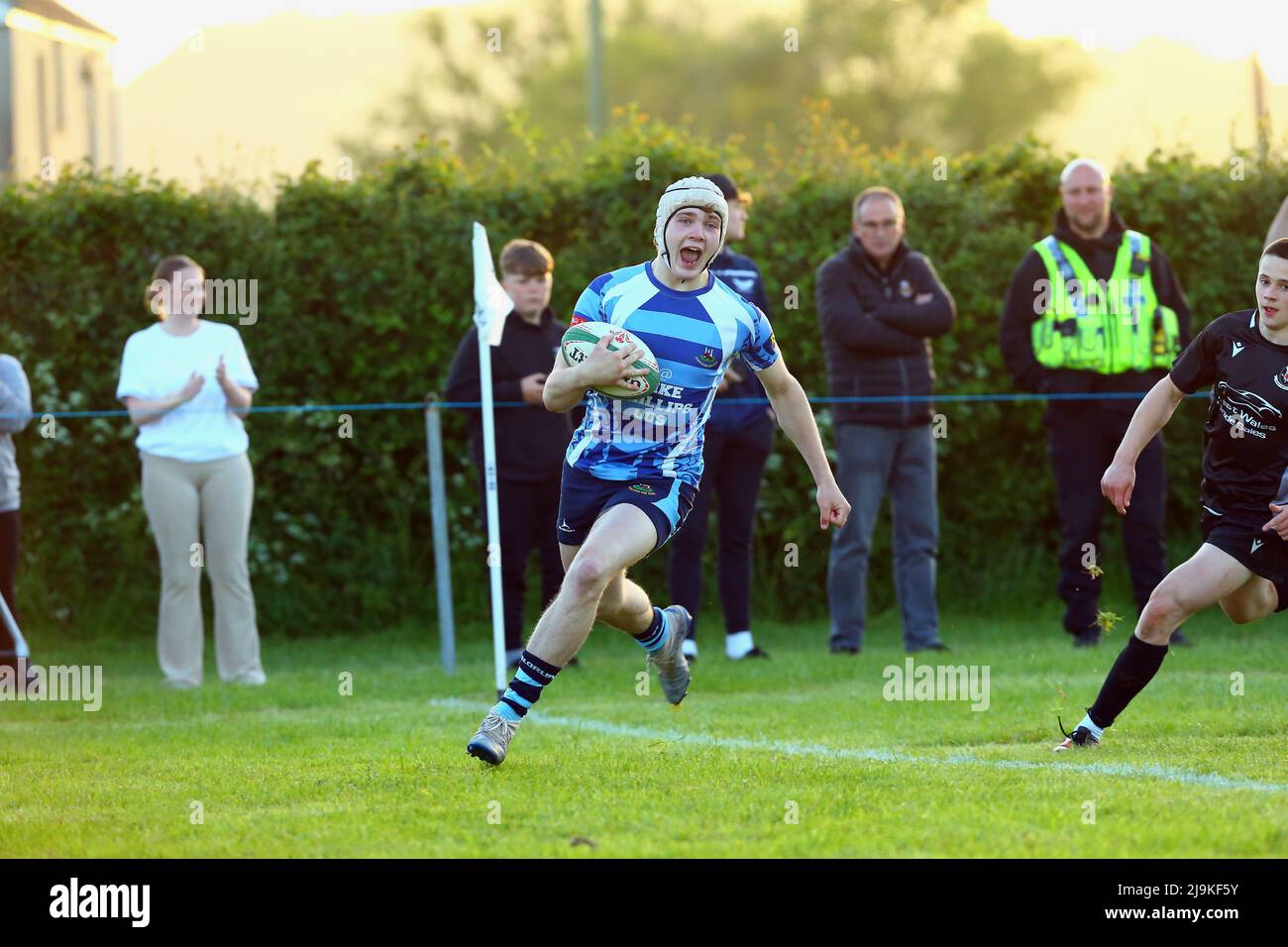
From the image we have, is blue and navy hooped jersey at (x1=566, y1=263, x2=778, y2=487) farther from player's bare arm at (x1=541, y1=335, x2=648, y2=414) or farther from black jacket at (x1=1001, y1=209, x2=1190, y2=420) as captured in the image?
black jacket at (x1=1001, y1=209, x2=1190, y2=420)

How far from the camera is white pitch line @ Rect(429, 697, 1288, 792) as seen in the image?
631 cm

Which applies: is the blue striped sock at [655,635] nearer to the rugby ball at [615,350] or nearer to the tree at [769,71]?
the rugby ball at [615,350]

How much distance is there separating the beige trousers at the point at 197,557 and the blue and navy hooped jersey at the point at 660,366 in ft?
14.4

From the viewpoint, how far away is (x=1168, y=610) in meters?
7.05

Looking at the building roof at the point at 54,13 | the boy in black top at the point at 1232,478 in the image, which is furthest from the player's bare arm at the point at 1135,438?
the building roof at the point at 54,13

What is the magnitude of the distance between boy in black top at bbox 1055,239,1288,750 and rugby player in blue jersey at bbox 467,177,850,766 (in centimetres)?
127

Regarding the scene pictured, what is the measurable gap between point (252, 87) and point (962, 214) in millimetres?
78916

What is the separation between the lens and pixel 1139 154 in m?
13.7

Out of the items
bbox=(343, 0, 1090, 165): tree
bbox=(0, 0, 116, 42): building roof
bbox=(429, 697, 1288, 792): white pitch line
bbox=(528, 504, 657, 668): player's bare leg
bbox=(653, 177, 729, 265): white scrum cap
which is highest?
bbox=(0, 0, 116, 42): building roof

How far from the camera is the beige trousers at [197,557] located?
10.9 m

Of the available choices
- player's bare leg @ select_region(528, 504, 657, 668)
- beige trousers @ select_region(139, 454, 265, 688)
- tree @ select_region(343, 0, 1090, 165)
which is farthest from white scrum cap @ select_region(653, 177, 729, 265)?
tree @ select_region(343, 0, 1090, 165)

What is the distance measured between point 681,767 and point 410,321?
6.98 m

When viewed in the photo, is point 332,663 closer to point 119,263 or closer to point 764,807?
point 119,263
